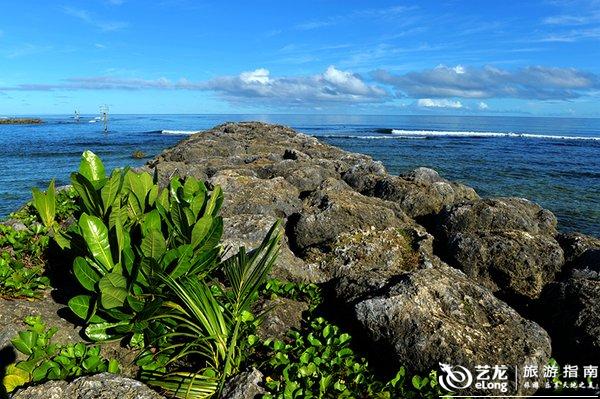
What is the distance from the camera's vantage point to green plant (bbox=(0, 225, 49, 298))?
4.53 m

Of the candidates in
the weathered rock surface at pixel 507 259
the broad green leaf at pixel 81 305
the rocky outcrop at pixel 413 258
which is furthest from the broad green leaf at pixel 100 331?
the weathered rock surface at pixel 507 259

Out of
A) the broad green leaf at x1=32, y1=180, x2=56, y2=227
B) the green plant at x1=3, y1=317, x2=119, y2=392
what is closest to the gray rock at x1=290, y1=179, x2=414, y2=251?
the green plant at x1=3, y1=317, x2=119, y2=392

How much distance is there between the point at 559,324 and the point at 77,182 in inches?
205

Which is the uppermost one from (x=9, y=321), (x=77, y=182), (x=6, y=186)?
(x=77, y=182)

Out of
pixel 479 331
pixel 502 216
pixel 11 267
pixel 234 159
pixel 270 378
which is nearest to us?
pixel 270 378

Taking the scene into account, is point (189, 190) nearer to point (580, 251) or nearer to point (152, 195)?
point (152, 195)

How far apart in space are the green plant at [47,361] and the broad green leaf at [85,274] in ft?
1.61

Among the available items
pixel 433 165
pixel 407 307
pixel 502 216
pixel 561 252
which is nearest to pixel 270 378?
pixel 407 307

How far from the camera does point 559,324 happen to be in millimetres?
4539

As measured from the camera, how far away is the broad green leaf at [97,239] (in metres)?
4.09

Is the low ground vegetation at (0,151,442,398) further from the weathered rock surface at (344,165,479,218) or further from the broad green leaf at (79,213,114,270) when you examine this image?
the weathered rock surface at (344,165,479,218)

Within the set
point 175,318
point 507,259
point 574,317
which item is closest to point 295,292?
point 175,318

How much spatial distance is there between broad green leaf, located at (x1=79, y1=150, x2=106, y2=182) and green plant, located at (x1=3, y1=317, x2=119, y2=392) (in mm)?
1795

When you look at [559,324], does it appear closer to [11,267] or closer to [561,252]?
[561,252]
